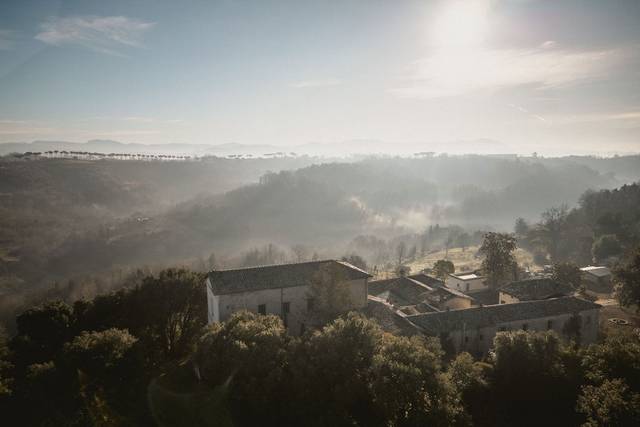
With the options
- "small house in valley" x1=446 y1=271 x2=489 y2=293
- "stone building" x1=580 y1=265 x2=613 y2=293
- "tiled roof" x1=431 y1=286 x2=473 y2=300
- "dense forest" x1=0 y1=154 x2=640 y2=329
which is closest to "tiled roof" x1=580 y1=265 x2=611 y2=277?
"stone building" x1=580 y1=265 x2=613 y2=293

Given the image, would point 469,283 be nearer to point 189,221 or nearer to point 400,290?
point 400,290

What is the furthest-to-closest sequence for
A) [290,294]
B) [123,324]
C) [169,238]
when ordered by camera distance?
[169,238] → [290,294] → [123,324]

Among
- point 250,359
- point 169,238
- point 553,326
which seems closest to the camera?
point 250,359

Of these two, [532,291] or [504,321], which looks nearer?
[504,321]

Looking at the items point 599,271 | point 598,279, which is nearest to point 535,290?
point 598,279

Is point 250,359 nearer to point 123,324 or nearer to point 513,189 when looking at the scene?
point 123,324

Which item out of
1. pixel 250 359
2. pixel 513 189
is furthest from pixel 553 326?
pixel 513 189

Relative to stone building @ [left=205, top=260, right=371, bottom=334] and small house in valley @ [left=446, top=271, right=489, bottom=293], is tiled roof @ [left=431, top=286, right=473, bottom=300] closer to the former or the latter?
small house in valley @ [left=446, top=271, right=489, bottom=293]
